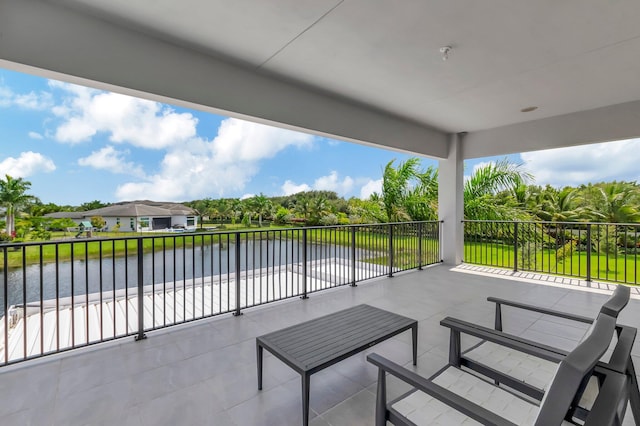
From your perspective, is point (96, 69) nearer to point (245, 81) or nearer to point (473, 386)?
point (245, 81)

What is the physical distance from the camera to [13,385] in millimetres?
2148

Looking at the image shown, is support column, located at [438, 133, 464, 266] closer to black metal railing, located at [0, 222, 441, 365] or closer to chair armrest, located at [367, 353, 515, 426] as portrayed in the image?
black metal railing, located at [0, 222, 441, 365]

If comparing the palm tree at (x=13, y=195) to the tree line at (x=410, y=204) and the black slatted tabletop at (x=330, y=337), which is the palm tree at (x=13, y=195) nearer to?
the tree line at (x=410, y=204)

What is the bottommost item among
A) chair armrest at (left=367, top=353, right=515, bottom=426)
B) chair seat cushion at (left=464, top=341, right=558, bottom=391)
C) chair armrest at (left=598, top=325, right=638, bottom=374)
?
chair seat cushion at (left=464, top=341, right=558, bottom=391)

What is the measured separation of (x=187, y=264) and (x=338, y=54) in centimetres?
482

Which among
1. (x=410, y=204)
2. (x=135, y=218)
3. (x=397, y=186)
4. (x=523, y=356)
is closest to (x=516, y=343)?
(x=523, y=356)

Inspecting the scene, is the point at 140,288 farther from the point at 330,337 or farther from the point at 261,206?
the point at 261,206

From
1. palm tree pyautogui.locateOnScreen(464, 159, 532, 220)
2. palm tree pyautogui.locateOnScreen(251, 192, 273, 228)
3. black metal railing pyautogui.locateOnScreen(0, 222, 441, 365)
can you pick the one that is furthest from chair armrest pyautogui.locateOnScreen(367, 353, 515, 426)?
palm tree pyautogui.locateOnScreen(251, 192, 273, 228)

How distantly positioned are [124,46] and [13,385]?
278cm

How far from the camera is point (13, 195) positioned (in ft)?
53.8

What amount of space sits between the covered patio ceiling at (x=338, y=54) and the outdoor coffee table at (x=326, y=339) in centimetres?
246

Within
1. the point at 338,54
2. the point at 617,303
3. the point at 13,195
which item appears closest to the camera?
the point at 617,303

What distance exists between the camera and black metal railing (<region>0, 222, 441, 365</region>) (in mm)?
2914

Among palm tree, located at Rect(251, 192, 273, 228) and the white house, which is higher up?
palm tree, located at Rect(251, 192, 273, 228)
